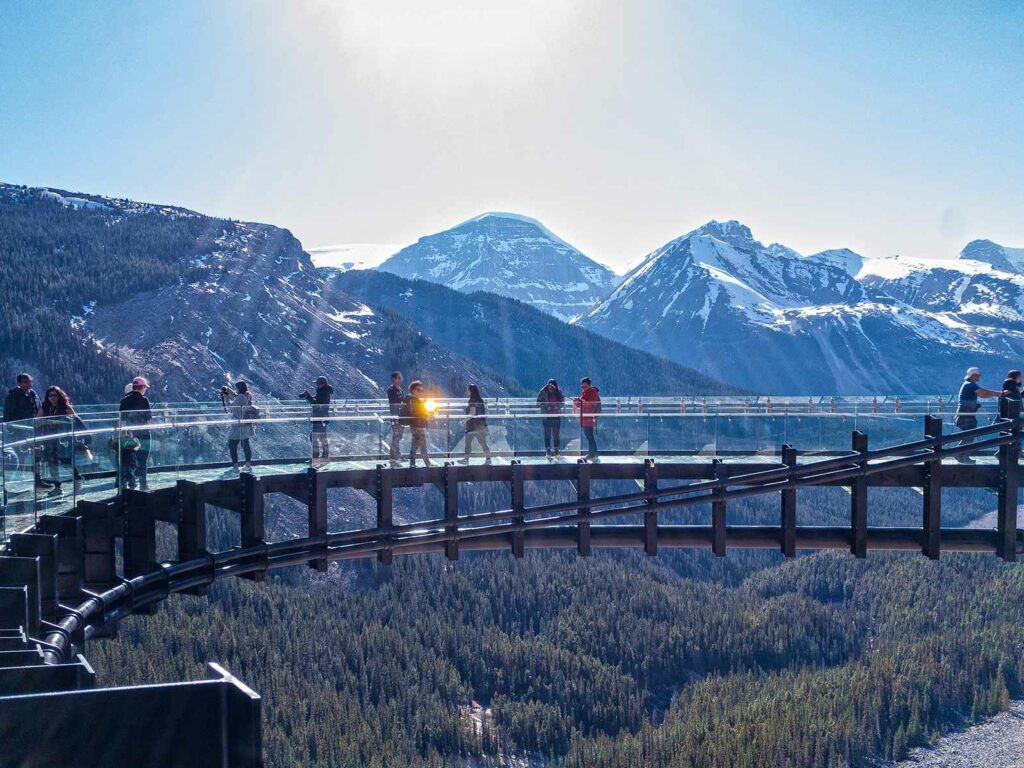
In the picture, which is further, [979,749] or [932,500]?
[979,749]

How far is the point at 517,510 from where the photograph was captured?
23344 millimetres

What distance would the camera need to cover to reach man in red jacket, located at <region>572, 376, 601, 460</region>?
26500 mm

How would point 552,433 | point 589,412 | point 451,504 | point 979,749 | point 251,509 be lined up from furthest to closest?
1. point 979,749
2. point 589,412
3. point 552,433
4. point 451,504
5. point 251,509

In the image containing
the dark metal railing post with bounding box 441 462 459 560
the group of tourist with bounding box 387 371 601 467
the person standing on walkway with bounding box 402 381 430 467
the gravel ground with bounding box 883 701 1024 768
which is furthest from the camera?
the gravel ground with bounding box 883 701 1024 768

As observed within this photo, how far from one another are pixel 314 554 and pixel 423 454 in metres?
4.07

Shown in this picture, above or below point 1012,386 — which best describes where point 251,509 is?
below

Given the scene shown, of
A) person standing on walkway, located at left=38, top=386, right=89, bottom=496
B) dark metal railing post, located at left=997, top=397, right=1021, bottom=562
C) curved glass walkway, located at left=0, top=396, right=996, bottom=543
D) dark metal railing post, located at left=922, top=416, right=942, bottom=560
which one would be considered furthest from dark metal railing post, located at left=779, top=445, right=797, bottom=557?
person standing on walkway, located at left=38, top=386, right=89, bottom=496

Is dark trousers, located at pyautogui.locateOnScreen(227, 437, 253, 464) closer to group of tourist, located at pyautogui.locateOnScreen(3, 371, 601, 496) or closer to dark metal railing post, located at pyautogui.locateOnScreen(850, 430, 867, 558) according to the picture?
group of tourist, located at pyautogui.locateOnScreen(3, 371, 601, 496)

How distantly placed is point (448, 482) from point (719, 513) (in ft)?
20.7

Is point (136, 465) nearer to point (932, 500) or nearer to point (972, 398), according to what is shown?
point (932, 500)

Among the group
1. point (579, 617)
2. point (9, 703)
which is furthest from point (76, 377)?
point (9, 703)

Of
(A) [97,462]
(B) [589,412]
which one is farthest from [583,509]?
(A) [97,462]

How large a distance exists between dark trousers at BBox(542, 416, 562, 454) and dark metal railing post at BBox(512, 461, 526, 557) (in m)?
1.95

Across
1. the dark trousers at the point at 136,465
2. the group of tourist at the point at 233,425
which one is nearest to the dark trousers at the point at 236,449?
the group of tourist at the point at 233,425
